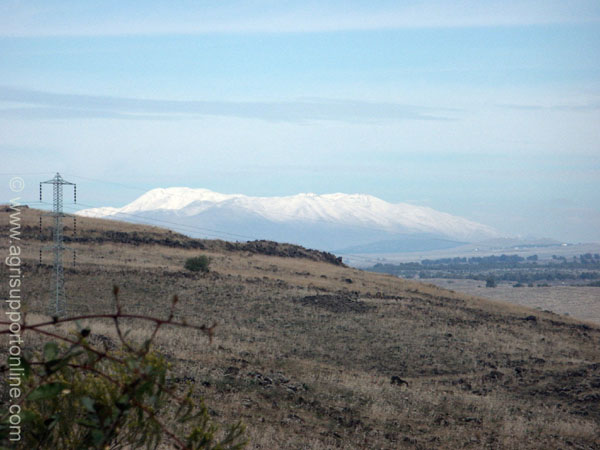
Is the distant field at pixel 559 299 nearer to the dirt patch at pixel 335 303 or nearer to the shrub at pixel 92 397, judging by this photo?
the dirt patch at pixel 335 303

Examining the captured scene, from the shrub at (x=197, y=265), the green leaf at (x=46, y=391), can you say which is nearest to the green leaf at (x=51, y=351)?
the green leaf at (x=46, y=391)

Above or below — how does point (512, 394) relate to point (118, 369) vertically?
below

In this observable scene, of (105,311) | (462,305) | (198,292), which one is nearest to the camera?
(105,311)

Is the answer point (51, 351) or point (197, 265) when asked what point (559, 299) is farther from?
point (51, 351)

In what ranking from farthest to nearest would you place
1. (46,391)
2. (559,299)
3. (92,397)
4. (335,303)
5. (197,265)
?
(559,299) < (197,265) < (335,303) < (92,397) < (46,391)

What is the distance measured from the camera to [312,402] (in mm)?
13914

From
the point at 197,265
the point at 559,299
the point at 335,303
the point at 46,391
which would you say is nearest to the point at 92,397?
the point at 46,391

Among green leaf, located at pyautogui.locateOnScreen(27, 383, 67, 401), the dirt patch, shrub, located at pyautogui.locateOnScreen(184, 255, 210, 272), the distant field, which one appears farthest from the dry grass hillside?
the distant field

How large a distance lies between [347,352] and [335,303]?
9.38 metres

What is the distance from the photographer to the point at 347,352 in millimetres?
22641

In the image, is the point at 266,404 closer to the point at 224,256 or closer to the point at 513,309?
the point at 513,309

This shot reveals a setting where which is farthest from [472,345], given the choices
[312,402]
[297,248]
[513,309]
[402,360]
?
[297,248]

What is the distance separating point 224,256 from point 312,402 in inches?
1349

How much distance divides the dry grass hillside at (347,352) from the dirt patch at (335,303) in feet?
0.36
